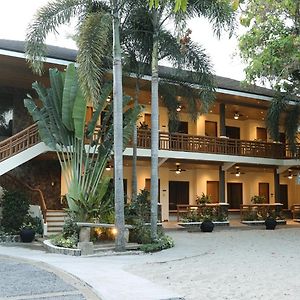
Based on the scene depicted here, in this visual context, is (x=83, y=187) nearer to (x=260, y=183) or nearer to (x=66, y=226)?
(x=66, y=226)

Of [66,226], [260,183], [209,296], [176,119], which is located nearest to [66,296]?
[209,296]

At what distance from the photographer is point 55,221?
1975 cm

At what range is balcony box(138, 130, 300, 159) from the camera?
75.0 ft

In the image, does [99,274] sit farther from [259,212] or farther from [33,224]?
[259,212]

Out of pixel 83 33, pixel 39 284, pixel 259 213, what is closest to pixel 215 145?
pixel 259 213

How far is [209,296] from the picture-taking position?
820 cm

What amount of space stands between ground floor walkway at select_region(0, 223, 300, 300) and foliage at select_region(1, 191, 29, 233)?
2458mm

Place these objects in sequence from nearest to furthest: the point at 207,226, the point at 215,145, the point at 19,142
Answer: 1. the point at 19,142
2. the point at 207,226
3. the point at 215,145

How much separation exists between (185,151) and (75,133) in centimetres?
849

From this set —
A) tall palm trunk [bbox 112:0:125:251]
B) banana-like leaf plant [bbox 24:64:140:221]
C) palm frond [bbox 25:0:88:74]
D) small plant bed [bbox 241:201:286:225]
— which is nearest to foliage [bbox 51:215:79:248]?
banana-like leaf plant [bbox 24:64:140:221]

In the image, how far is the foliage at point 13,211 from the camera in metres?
17.8

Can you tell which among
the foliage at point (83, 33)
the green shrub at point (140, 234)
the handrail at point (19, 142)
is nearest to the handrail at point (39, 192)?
the handrail at point (19, 142)

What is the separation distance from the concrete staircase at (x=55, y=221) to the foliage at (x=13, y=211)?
1.56 meters

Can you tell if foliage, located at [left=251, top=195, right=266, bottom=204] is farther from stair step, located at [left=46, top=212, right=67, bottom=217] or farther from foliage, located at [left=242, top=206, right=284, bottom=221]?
Answer: stair step, located at [left=46, top=212, right=67, bottom=217]
